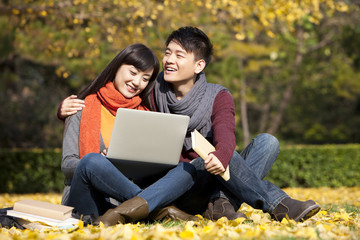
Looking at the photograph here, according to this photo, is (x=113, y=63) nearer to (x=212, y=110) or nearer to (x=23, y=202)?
(x=212, y=110)

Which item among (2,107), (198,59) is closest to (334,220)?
(198,59)

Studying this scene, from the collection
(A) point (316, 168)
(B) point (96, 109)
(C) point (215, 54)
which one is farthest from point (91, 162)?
(A) point (316, 168)

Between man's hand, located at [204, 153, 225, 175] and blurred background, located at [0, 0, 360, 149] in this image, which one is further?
blurred background, located at [0, 0, 360, 149]

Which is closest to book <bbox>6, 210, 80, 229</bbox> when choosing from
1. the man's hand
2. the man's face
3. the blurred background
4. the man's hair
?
the man's hand

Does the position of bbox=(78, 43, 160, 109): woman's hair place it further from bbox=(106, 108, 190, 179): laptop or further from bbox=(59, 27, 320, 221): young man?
bbox=(106, 108, 190, 179): laptop

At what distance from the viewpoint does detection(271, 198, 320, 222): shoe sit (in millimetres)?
2674

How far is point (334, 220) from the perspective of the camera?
288cm

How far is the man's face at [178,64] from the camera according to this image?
3.21m

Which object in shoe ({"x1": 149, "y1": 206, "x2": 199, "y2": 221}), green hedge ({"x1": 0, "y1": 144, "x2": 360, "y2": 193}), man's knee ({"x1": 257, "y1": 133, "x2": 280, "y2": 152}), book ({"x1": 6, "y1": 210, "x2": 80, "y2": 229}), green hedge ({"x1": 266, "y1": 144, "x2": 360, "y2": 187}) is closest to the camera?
book ({"x1": 6, "y1": 210, "x2": 80, "y2": 229})

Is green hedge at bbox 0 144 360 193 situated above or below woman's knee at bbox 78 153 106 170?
below

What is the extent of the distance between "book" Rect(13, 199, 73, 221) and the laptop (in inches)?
15.6

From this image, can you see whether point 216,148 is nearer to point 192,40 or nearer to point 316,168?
point 192,40

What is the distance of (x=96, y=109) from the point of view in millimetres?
3105

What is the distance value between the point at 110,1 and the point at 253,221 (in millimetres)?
5415
